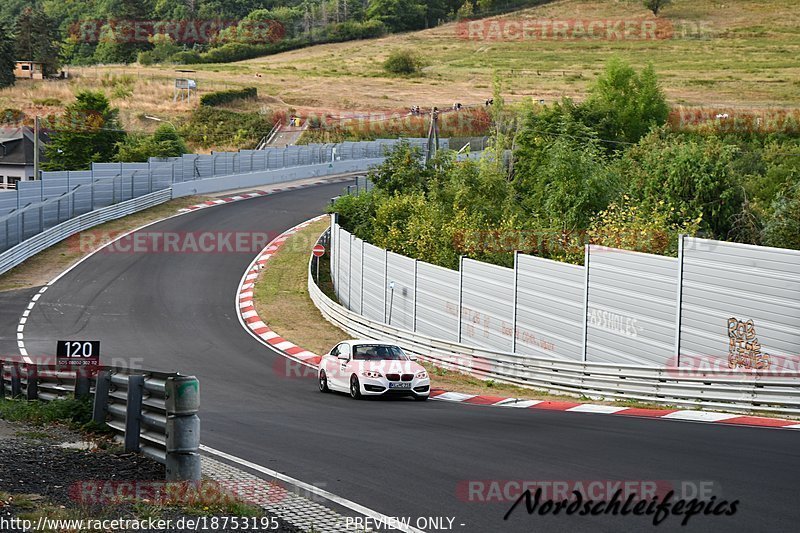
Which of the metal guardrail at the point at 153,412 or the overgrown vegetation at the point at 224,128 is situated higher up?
the overgrown vegetation at the point at 224,128

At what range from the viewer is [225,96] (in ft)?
339

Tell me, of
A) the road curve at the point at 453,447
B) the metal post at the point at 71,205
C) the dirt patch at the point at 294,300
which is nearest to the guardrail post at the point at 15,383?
the road curve at the point at 453,447

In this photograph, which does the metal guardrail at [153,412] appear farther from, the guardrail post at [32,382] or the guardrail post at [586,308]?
the guardrail post at [586,308]

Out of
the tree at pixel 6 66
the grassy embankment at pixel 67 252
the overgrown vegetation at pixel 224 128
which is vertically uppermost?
the tree at pixel 6 66

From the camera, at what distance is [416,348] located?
28328 millimetres

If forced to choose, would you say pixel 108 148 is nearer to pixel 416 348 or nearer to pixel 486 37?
pixel 416 348

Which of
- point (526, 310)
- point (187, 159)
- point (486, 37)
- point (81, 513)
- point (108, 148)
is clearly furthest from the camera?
point (486, 37)

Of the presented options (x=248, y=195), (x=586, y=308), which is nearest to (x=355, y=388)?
(x=586, y=308)

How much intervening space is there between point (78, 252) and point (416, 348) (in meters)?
23.5

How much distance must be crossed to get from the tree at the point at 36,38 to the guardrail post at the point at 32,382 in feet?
392

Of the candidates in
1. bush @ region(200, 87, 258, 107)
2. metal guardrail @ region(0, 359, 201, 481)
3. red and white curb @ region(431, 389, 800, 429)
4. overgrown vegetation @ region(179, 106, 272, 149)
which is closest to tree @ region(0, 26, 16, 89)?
bush @ region(200, 87, 258, 107)

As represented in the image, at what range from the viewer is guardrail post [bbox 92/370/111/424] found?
11492 mm

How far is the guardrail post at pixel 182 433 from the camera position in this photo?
8.86 metres

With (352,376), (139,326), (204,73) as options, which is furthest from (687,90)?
(352,376)
